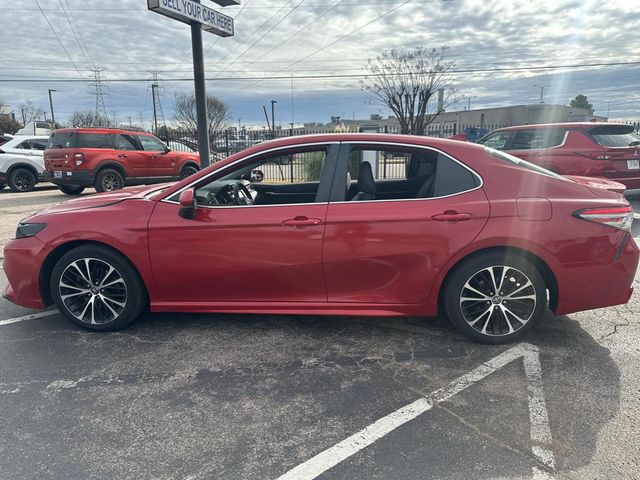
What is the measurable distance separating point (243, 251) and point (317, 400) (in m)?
1.29

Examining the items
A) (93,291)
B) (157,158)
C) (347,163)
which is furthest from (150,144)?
(347,163)

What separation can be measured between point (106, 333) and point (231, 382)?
4.77ft

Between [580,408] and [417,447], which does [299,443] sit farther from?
[580,408]

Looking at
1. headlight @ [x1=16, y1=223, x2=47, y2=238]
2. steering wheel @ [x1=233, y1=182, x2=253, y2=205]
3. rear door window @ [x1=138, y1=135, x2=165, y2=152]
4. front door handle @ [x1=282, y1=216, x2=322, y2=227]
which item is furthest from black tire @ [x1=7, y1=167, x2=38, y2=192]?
front door handle @ [x1=282, y1=216, x2=322, y2=227]

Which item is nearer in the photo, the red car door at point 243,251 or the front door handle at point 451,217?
the front door handle at point 451,217

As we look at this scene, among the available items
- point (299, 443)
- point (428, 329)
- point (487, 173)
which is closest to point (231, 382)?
point (299, 443)

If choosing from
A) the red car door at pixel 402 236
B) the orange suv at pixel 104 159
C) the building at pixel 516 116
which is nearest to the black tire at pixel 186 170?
the orange suv at pixel 104 159

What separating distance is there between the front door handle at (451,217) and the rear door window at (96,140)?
11.1 metres

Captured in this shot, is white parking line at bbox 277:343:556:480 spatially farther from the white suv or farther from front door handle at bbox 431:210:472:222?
the white suv

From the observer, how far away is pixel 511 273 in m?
3.44

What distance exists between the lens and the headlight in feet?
12.4

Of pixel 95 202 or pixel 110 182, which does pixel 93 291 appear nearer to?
pixel 95 202

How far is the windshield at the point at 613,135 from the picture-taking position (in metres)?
8.30

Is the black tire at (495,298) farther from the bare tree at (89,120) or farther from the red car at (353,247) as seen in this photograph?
the bare tree at (89,120)
